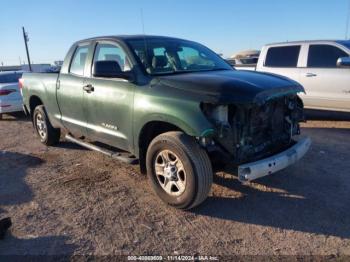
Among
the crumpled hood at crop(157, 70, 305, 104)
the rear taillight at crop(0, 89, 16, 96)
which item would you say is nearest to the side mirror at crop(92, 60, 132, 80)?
the crumpled hood at crop(157, 70, 305, 104)

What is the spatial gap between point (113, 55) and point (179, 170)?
6.49 feet

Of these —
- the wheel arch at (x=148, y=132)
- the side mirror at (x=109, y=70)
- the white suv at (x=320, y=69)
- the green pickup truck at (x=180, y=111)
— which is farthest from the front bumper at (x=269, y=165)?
the white suv at (x=320, y=69)

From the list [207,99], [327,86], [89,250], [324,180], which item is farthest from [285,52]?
[89,250]

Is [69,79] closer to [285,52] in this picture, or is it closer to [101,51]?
[101,51]

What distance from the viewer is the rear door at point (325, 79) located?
770 cm

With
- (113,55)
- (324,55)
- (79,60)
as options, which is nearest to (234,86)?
(113,55)

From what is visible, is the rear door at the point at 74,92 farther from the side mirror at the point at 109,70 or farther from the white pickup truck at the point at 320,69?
the white pickup truck at the point at 320,69

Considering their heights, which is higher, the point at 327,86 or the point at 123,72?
the point at 123,72

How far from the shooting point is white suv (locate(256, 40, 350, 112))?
25.2ft

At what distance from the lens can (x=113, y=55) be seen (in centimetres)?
499

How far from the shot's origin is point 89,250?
3373mm

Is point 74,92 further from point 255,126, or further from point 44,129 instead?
point 255,126

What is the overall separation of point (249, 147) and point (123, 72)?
5.77 ft

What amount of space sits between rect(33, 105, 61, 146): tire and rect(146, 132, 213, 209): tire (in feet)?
10.8
